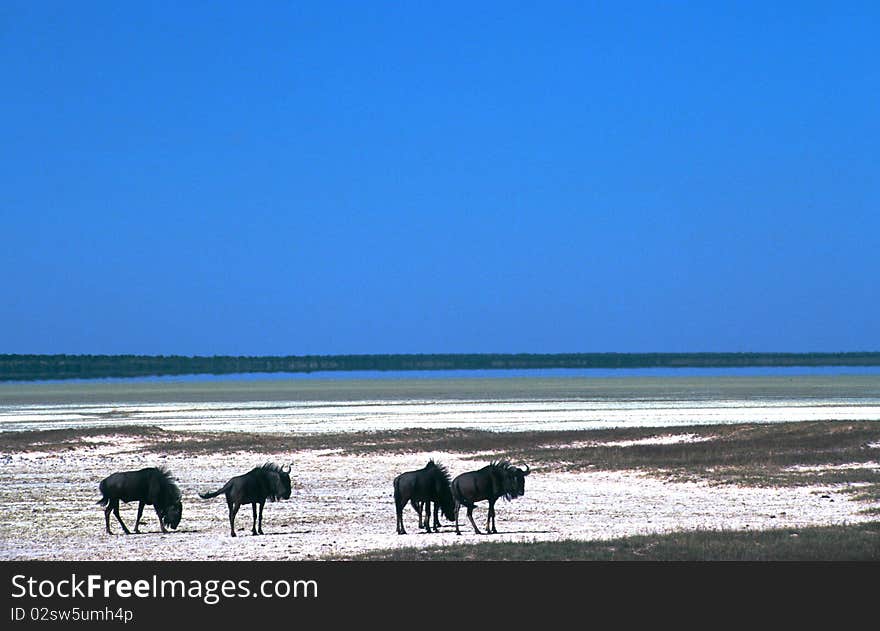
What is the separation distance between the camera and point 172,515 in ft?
78.8

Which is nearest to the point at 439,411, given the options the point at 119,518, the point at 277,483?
the point at 119,518

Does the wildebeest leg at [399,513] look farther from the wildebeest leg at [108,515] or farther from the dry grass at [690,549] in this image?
the wildebeest leg at [108,515]

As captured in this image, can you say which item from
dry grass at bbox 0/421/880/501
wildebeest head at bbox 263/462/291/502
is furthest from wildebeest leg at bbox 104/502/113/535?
dry grass at bbox 0/421/880/501

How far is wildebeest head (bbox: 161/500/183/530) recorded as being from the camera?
78.7 ft

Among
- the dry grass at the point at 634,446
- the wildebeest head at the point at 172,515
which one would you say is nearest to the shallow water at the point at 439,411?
the dry grass at the point at 634,446

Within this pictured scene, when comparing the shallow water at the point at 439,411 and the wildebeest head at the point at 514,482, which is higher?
the shallow water at the point at 439,411

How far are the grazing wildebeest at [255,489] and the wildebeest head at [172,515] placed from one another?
2.99 feet

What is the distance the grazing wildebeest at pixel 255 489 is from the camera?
2303cm

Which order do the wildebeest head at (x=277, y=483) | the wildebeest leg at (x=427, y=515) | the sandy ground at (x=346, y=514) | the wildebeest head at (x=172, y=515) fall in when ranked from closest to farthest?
the sandy ground at (x=346, y=514), the wildebeest leg at (x=427, y=515), the wildebeest head at (x=277, y=483), the wildebeest head at (x=172, y=515)

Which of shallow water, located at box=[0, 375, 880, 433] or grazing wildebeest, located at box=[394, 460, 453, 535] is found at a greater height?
shallow water, located at box=[0, 375, 880, 433]

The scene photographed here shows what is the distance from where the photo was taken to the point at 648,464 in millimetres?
35562

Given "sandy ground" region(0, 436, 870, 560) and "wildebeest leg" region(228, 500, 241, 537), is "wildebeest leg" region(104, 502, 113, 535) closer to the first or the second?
"sandy ground" region(0, 436, 870, 560)
